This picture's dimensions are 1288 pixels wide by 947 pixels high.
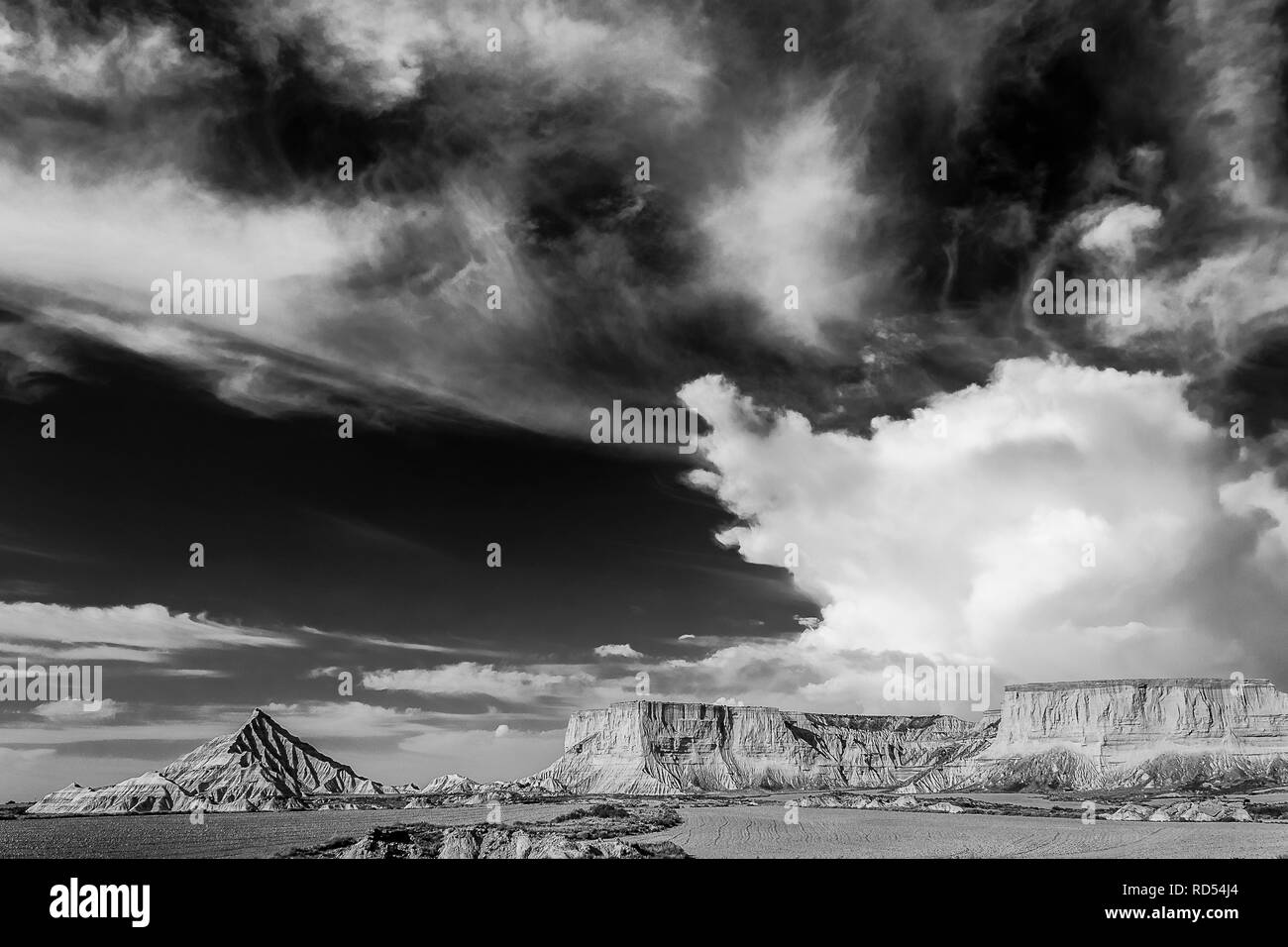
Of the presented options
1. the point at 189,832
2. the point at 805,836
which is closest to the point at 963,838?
the point at 805,836

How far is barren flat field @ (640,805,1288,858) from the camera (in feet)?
320

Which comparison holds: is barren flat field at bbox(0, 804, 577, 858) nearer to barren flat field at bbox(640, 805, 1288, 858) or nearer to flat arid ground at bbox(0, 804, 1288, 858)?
flat arid ground at bbox(0, 804, 1288, 858)

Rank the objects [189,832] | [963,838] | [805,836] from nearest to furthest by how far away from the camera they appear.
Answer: [963,838] < [805,836] < [189,832]

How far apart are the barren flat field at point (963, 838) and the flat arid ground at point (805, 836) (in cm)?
14

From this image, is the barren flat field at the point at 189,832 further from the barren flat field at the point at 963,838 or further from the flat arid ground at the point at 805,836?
the barren flat field at the point at 963,838

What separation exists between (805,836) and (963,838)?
20.0 metres

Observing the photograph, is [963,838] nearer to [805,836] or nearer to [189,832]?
[805,836]

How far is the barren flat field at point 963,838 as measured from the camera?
3839 inches

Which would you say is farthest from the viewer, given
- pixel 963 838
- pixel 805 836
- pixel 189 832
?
pixel 189 832

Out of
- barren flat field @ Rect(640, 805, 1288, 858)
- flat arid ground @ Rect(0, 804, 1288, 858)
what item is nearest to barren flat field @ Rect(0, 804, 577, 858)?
flat arid ground @ Rect(0, 804, 1288, 858)

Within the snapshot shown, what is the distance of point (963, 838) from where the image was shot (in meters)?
115
